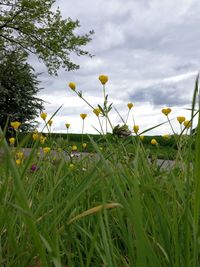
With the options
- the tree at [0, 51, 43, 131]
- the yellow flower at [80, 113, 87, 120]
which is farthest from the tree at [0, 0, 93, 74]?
the yellow flower at [80, 113, 87, 120]

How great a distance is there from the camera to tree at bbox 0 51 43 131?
22.0 meters

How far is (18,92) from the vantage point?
888 inches

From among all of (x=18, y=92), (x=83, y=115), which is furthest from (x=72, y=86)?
(x=18, y=92)

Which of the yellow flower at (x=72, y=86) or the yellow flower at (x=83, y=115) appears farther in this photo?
the yellow flower at (x=83, y=115)

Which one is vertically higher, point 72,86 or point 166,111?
point 72,86

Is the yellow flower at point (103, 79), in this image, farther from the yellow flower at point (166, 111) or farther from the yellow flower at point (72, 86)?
the yellow flower at point (166, 111)

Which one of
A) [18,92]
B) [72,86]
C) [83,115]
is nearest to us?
[72,86]

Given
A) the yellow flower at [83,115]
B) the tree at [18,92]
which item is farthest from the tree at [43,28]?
the yellow flower at [83,115]

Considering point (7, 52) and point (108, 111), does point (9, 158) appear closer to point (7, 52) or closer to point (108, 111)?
point (108, 111)

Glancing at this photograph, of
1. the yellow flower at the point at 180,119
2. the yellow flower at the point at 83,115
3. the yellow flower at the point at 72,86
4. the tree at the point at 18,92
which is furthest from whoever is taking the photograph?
the tree at the point at 18,92

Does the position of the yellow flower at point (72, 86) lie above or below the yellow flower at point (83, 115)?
above

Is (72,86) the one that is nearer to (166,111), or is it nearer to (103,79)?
(103,79)

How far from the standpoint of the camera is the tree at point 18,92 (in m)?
22.0

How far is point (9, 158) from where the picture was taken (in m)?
0.71
